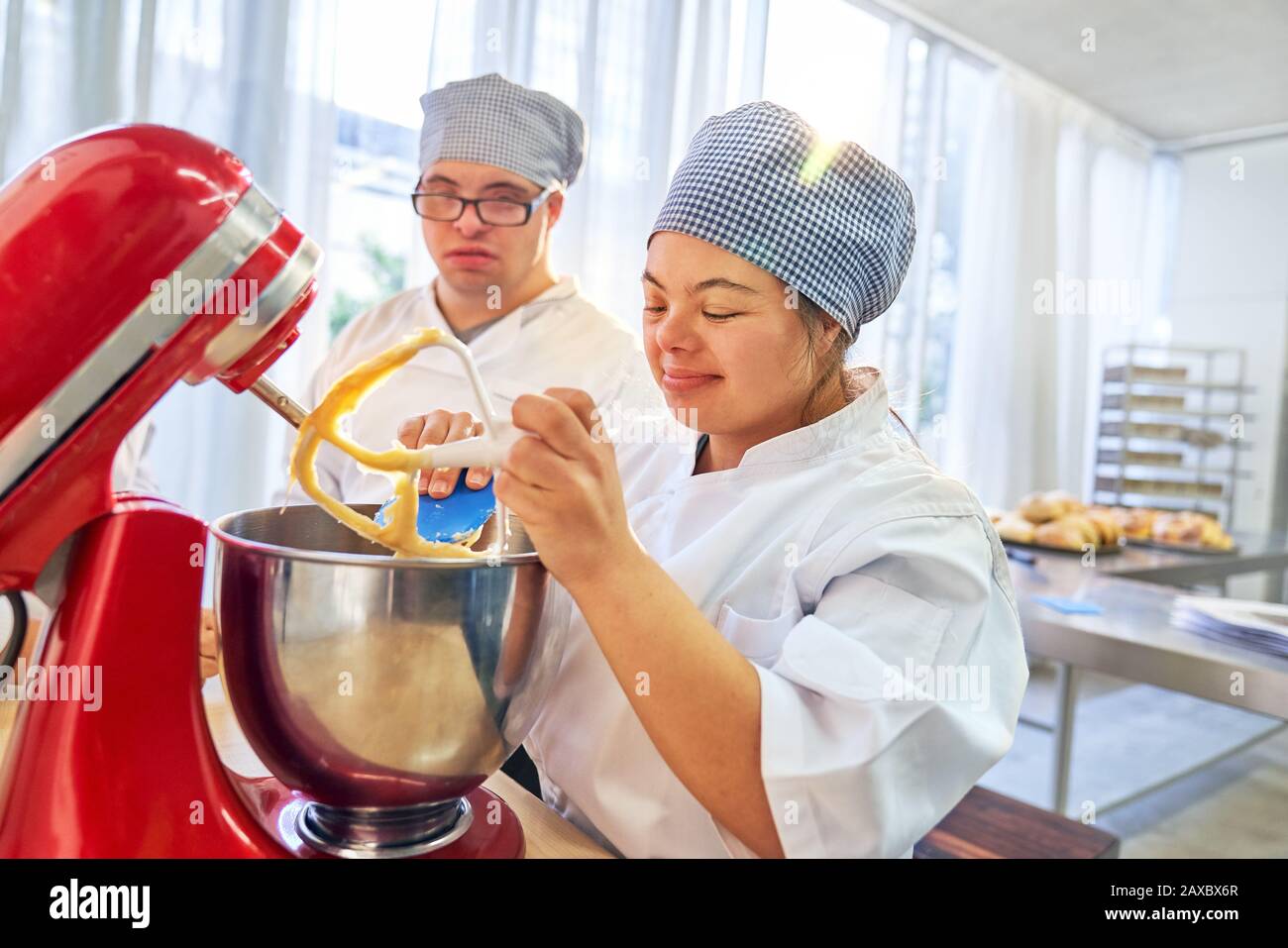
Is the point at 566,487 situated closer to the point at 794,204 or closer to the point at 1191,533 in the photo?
the point at 794,204

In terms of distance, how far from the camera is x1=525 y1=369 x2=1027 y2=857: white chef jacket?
0.75 m

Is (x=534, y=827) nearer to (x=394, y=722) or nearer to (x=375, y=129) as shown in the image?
(x=394, y=722)

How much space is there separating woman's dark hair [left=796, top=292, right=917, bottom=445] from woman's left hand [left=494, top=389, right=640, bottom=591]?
15.1 inches

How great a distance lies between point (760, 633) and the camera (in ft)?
2.97

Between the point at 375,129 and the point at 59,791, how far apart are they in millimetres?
2578

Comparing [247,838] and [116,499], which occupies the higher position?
[116,499]

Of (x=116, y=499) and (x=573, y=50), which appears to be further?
(x=573, y=50)

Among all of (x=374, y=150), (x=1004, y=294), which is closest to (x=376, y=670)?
(x=374, y=150)

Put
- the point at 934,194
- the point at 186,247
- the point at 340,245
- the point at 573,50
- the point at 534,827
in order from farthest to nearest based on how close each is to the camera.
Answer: the point at 934,194, the point at 573,50, the point at 340,245, the point at 534,827, the point at 186,247

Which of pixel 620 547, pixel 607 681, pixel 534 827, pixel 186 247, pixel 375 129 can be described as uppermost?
pixel 375 129

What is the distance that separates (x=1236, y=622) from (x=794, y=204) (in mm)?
1538

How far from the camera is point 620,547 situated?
2.35 feet

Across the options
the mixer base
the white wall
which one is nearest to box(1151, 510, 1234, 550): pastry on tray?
the white wall
